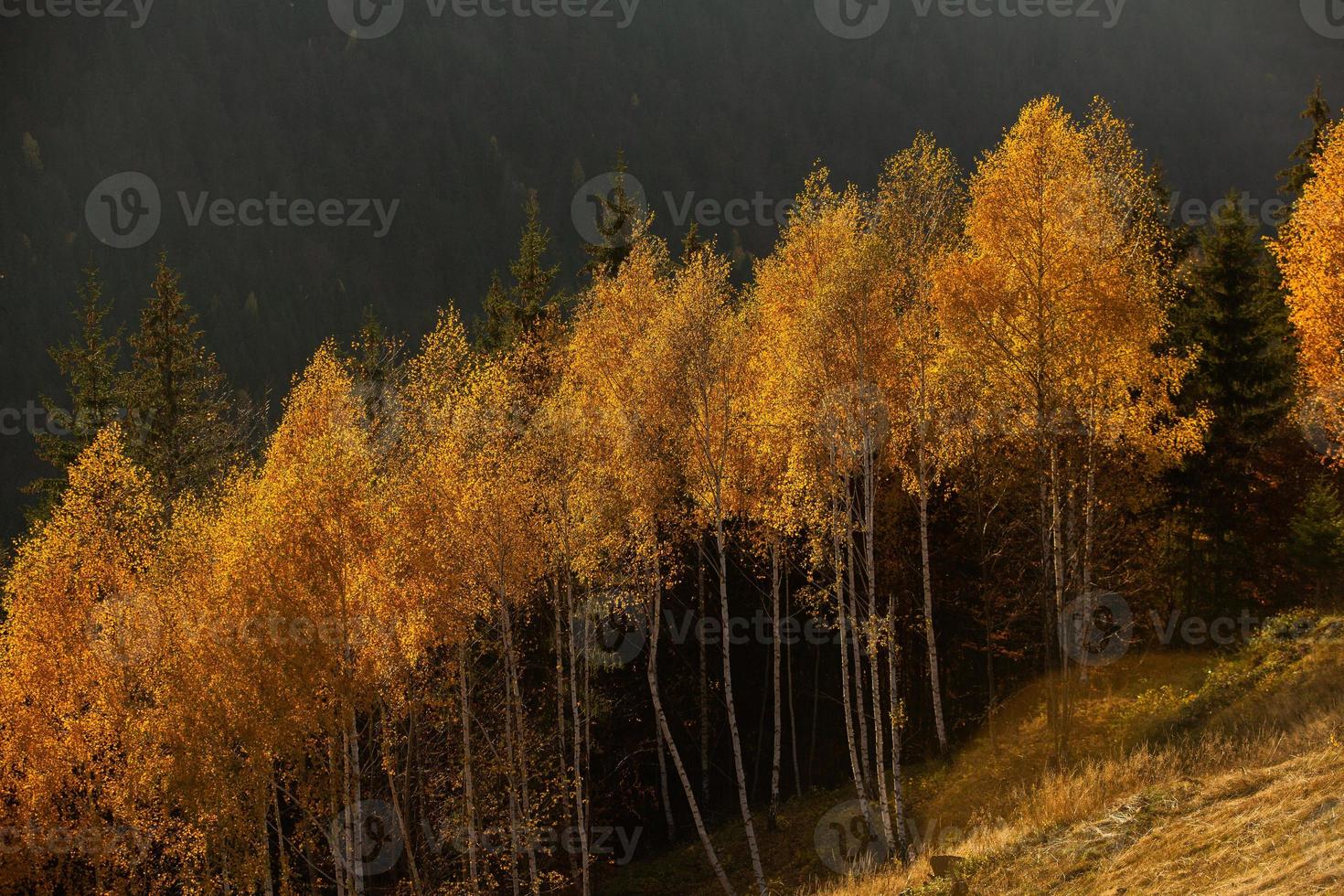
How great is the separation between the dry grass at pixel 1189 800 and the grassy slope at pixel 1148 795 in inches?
1.1

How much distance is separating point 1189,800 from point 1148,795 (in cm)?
77

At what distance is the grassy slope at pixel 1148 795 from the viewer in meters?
9.29

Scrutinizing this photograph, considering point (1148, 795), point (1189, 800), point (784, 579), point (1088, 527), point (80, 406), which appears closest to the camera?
point (1189, 800)

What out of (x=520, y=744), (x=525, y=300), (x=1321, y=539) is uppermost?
(x=525, y=300)

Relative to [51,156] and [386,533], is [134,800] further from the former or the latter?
[51,156]

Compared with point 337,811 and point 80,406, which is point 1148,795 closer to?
point 337,811

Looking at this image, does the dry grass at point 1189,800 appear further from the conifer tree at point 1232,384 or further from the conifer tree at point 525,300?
the conifer tree at point 525,300

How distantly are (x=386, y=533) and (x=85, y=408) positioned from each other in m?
22.9

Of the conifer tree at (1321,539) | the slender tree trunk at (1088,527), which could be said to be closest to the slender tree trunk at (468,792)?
the slender tree trunk at (1088,527)

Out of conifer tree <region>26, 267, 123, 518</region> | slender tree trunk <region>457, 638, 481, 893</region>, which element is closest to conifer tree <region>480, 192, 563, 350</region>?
conifer tree <region>26, 267, 123, 518</region>

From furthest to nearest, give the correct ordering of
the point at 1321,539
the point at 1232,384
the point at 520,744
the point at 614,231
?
the point at 614,231, the point at 1232,384, the point at 1321,539, the point at 520,744

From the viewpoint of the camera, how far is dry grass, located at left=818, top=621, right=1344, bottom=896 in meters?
8.98

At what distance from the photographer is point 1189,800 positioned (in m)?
11.5

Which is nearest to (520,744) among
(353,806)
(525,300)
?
(353,806)
